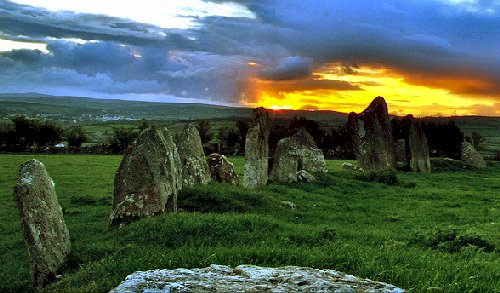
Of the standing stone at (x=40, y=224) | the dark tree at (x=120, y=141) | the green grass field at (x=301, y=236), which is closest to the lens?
the green grass field at (x=301, y=236)

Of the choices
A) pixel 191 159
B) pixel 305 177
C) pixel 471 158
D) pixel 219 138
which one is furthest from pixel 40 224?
pixel 219 138

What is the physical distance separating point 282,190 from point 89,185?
15.3m

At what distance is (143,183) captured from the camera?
17.3m

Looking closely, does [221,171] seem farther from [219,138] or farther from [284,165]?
[219,138]

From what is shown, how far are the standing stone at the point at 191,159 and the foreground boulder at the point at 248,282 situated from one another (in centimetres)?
1617

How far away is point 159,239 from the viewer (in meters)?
13.5

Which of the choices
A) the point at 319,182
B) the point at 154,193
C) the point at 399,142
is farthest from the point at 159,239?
the point at 399,142

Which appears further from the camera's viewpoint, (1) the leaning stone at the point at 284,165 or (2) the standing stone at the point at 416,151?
(2) the standing stone at the point at 416,151

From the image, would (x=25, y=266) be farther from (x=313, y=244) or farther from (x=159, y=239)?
(x=313, y=244)

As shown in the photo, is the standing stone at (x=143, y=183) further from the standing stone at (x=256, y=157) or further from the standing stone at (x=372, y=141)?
the standing stone at (x=372, y=141)

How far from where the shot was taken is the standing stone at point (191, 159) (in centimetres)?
2438

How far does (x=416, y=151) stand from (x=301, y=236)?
32.3m

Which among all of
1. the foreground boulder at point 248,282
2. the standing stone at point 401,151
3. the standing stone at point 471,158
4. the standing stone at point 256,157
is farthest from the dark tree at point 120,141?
the foreground boulder at point 248,282

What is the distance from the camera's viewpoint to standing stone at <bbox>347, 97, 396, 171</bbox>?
4028 centimetres
